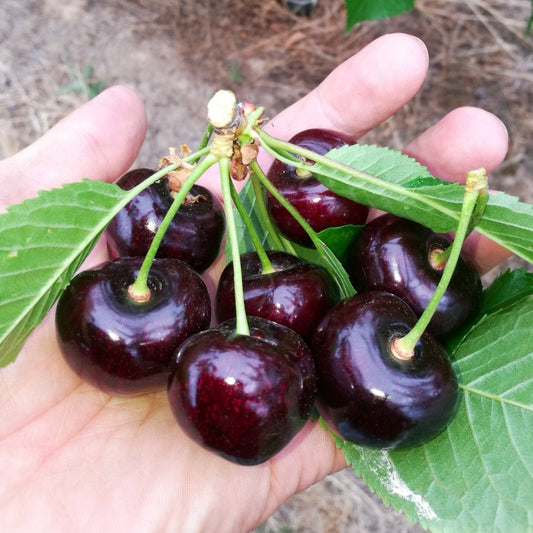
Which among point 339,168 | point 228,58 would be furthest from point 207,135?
point 228,58

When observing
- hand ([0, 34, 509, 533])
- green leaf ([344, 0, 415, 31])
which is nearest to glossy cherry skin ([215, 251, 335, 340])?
hand ([0, 34, 509, 533])

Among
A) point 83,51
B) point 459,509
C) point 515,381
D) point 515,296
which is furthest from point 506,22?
point 459,509

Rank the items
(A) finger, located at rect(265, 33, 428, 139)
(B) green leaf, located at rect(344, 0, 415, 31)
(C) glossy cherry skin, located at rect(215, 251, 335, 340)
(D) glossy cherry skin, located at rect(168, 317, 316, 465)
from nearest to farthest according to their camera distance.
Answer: (D) glossy cherry skin, located at rect(168, 317, 316, 465)
(C) glossy cherry skin, located at rect(215, 251, 335, 340)
(A) finger, located at rect(265, 33, 428, 139)
(B) green leaf, located at rect(344, 0, 415, 31)

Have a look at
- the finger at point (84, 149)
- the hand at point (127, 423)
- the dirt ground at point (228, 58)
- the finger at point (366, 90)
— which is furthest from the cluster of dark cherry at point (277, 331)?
the dirt ground at point (228, 58)

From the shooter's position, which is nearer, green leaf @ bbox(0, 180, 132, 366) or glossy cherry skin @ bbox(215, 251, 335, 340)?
green leaf @ bbox(0, 180, 132, 366)

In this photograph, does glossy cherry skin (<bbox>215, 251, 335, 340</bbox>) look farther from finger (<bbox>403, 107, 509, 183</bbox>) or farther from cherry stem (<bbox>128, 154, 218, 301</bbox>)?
finger (<bbox>403, 107, 509, 183</bbox>)

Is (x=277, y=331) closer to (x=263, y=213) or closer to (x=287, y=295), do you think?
(x=287, y=295)

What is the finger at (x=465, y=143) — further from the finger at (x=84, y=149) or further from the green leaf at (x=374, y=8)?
the finger at (x=84, y=149)
